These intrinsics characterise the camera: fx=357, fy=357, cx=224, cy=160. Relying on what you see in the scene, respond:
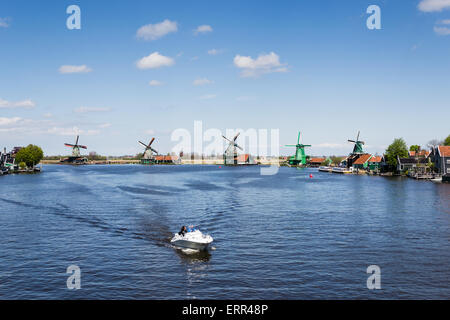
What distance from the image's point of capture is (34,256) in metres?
35.8

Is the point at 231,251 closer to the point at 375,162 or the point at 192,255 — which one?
the point at 192,255

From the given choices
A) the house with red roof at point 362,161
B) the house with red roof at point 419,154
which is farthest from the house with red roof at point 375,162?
the house with red roof at point 419,154

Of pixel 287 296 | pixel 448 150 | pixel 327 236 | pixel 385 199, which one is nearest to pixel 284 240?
pixel 327 236

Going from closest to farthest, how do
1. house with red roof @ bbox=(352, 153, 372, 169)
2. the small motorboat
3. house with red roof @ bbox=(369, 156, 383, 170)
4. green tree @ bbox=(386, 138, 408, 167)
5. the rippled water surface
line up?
the rippled water surface
the small motorboat
green tree @ bbox=(386, 138, 408, 167)
house with red roof @ bbox=(369, 156, 383, 170)
house with red roof @ bbox=(352, 153, 372, 169)

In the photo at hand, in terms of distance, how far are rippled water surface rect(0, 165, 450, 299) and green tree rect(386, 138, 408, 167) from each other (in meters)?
89.9

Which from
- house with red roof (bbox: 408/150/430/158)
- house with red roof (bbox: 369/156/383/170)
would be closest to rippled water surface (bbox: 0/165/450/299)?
house with red roof (bbox: 408/150/430/158)

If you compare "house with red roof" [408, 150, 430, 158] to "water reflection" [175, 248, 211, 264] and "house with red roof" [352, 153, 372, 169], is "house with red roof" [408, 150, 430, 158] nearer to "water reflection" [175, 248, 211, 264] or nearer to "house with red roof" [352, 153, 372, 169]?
"house with red roof" [352, 153, 372, 169]

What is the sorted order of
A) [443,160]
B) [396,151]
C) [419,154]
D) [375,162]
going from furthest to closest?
[375,162] → [419,154] → [396,151] → [443,160]

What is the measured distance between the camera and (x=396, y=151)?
495 ft

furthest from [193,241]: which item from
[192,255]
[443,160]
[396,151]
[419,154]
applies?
[419,154]

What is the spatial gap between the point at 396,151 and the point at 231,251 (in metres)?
135

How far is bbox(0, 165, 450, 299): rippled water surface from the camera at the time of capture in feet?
89.7

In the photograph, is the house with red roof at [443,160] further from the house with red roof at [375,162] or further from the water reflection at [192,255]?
the water reflection at [192,255]
